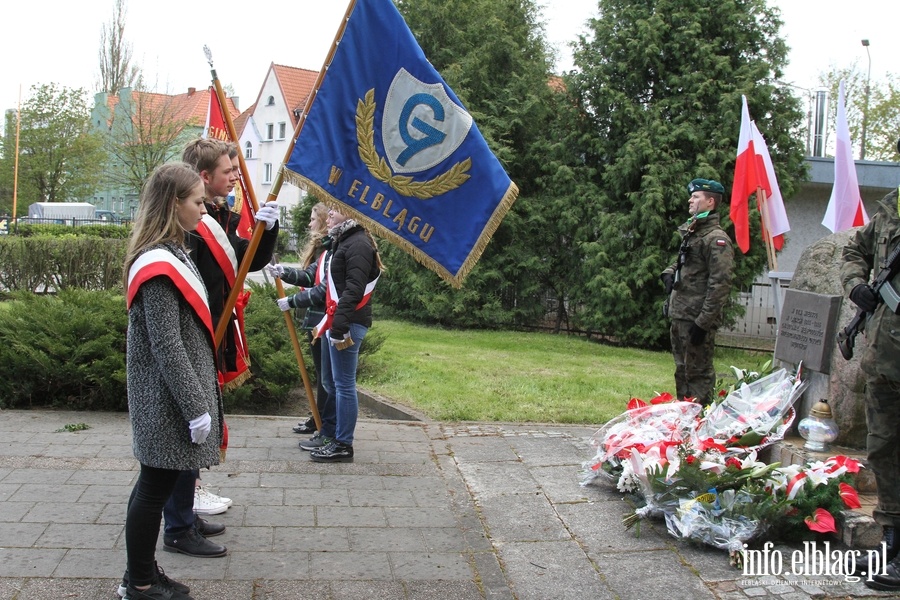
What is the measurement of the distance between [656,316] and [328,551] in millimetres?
10967

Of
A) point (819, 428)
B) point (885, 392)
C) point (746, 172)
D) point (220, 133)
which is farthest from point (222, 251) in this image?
point (746, 172)

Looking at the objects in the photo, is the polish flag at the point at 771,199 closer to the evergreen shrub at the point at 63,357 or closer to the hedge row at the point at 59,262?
the evergreen shrub at the point at 63,357

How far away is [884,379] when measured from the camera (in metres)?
4.20

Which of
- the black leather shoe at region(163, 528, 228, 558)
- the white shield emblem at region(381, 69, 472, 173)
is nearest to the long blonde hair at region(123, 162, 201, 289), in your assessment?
the black leather shoe at region(163, 528, 228, 558)

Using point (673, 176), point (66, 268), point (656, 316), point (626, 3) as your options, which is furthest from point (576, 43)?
point (66, 268)

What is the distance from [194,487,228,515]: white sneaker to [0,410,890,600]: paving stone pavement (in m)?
0.06

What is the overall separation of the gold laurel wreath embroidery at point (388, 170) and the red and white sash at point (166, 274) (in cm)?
161

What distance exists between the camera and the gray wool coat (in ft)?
11.5

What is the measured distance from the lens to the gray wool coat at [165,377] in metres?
3.49

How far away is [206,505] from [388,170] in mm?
2242

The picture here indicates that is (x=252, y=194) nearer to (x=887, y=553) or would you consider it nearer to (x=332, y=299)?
(x=332, y=299)

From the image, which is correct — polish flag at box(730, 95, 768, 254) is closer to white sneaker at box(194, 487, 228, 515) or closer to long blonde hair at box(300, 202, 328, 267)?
long blonde hair at box(300, 202, 328, 267)

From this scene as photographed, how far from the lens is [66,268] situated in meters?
15.5

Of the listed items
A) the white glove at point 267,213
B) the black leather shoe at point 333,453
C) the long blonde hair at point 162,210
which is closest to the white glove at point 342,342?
the black leather shoe at point 333,453
